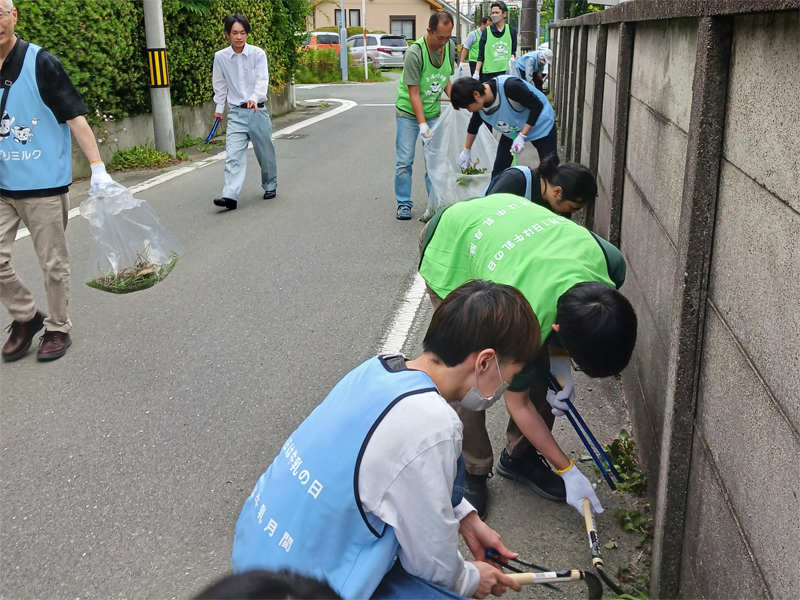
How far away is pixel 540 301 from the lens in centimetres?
270

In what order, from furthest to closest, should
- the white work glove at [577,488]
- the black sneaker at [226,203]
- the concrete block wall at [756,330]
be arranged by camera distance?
the black sneaker at [226,203]
the white work glove at [577,488]
the concrete block wall at [756,330]

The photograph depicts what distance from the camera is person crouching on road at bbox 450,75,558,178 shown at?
18.9ft

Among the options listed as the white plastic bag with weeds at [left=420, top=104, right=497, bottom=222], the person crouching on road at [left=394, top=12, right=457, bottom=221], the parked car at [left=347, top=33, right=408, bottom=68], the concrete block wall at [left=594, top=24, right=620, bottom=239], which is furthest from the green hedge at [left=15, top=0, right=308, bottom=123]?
the parked car at [left=347, top=33, right=408, bottom=68]

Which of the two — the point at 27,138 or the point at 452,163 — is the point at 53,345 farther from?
the point at 452,163

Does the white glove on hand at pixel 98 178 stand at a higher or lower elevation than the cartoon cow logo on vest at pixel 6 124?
lower

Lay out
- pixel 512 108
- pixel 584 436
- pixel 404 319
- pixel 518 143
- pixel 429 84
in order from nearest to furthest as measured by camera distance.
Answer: pixel 584 436 → pixel 404 319 → pixel 512 108 → pixel 518 143 → pixel 429 84

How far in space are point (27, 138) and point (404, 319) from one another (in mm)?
2326

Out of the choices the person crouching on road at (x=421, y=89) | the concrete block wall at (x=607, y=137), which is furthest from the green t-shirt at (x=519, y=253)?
the person crouching on road at (x=421, y=89)

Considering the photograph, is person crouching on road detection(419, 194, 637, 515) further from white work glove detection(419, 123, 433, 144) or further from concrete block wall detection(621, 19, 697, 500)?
white work glove detection(419, 123, 433, 144)

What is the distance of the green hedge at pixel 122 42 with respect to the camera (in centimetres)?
883

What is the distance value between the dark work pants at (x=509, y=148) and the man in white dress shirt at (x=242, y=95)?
283cm

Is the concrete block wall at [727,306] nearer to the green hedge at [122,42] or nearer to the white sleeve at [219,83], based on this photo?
the white sleeve at [219,83]

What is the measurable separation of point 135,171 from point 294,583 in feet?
31.7

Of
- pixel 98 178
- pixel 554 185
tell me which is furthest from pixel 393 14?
pixel 554 185
